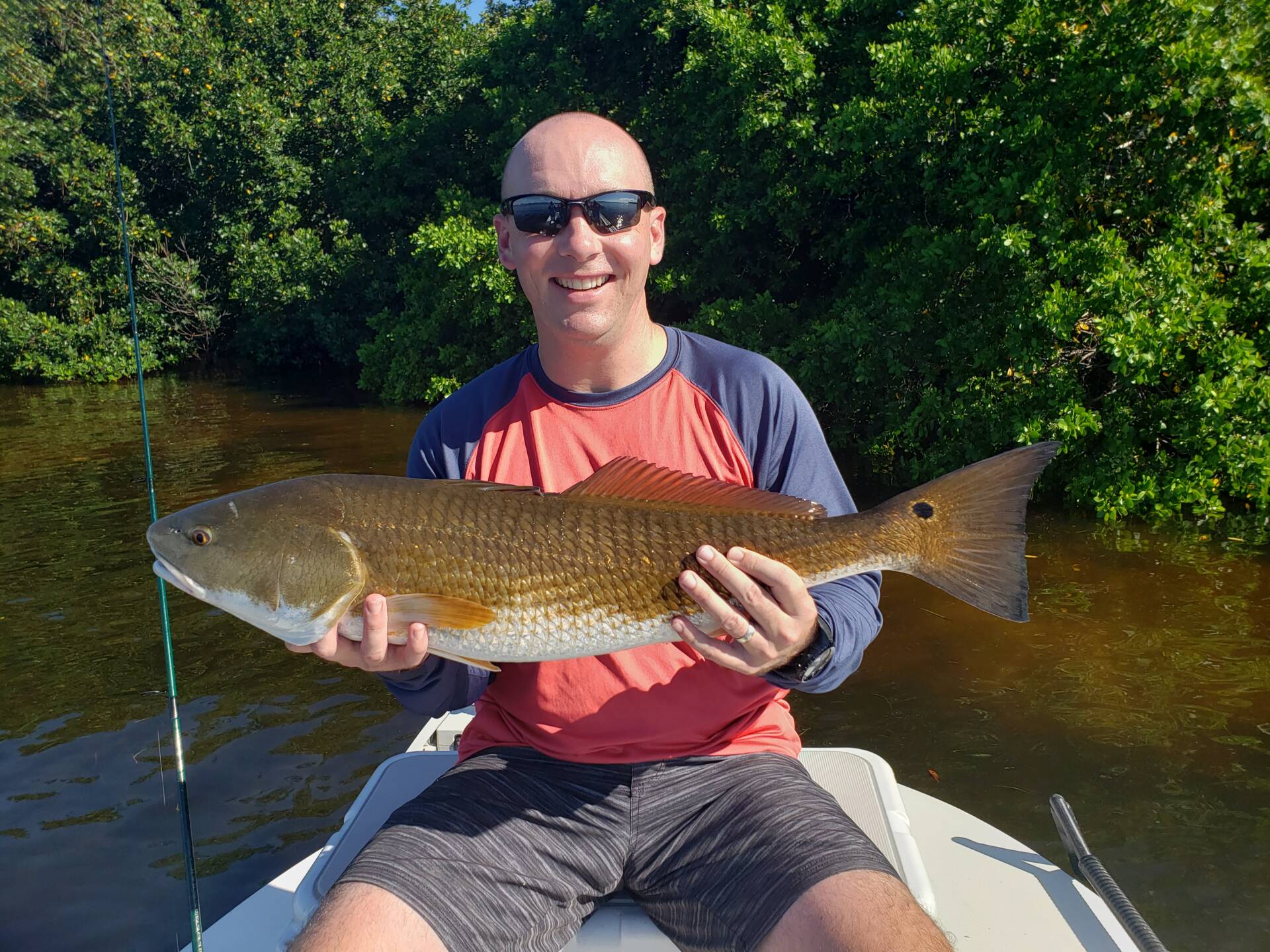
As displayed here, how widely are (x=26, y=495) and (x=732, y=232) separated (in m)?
10.1

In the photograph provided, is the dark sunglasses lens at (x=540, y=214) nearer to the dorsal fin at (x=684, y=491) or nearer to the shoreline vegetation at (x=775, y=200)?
the dorsal fin at (x=684, y=491)

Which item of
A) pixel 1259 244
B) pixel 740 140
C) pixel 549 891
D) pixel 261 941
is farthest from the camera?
pixel 740 140

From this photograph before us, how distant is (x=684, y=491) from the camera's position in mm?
2496

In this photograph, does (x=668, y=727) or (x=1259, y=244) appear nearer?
(x=668, y=727)

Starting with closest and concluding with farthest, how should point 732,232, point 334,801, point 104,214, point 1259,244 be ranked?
point 334,801 < point 1259,244 < point 732,232 < point 104,214

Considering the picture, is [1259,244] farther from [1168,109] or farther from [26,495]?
[26,495]

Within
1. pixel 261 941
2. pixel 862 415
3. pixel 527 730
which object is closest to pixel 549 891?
pixel 527 730

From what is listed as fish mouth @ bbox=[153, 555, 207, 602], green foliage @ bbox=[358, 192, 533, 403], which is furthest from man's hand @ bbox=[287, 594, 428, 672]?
green foliage @ bbox=[358, 192, 533, 403]

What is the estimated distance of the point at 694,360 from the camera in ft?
9.58

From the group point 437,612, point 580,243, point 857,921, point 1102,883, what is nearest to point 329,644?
point 437,612

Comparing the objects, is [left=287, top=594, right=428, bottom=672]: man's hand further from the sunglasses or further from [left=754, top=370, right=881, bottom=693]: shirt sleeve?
the sunglasses

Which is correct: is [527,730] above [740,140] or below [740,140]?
below

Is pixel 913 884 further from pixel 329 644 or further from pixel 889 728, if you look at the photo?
pixel 889 728

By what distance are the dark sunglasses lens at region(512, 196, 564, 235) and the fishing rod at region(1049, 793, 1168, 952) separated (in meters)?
2.62
